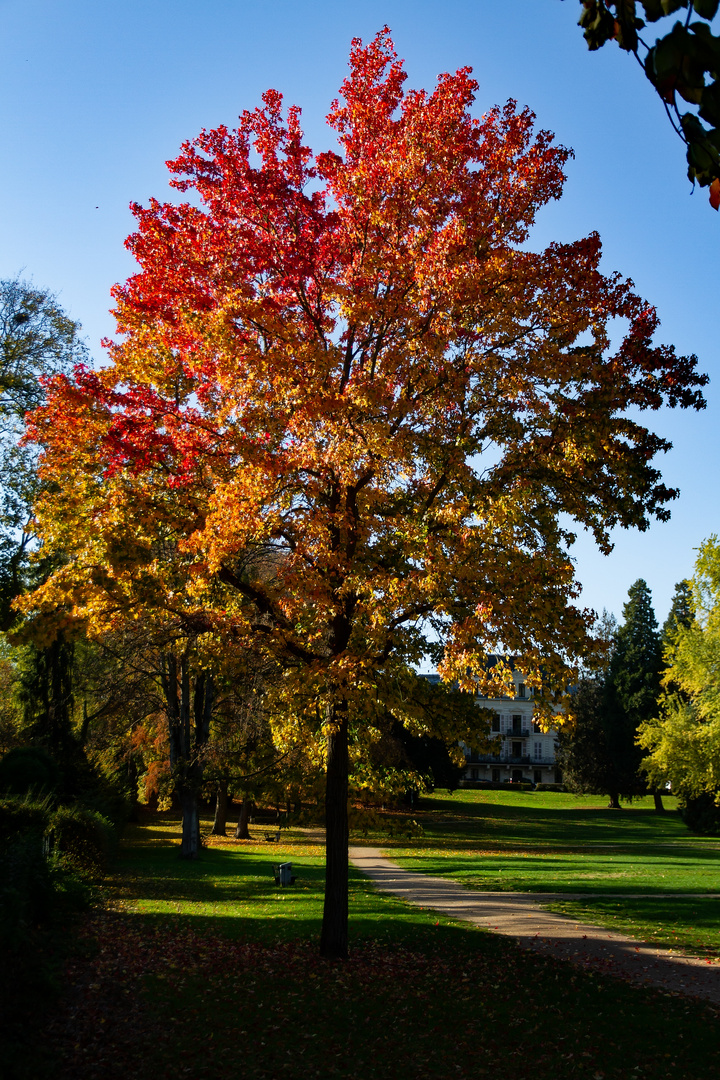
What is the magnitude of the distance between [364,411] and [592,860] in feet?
77.1

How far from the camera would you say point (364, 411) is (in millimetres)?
8930

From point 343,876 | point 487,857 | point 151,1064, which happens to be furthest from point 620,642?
point 151,1064

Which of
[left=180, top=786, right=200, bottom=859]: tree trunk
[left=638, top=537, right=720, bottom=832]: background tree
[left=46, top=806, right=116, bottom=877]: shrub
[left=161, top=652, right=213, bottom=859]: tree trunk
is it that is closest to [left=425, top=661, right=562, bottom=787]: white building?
[left=638, top=537, right=720, bottom=832]: background tree

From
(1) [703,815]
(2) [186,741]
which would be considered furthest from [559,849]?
(2) [186,741]

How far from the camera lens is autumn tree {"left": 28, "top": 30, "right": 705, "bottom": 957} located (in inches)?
336

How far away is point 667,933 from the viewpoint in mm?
12852

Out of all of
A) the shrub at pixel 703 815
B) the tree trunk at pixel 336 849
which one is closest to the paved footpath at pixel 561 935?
the tree trunk at pixel 336 849

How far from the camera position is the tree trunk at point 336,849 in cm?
1038

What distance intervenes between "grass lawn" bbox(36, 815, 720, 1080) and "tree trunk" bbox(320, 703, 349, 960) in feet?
1.01

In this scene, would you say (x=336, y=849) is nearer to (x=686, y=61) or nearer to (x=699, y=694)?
(x=686, y=61)

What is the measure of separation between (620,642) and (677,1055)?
190 ft

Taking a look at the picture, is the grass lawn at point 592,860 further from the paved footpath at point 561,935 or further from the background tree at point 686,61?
the background tree at point 686,61

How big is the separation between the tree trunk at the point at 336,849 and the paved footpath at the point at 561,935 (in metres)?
3.18

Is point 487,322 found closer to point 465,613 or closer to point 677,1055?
point 465,613
